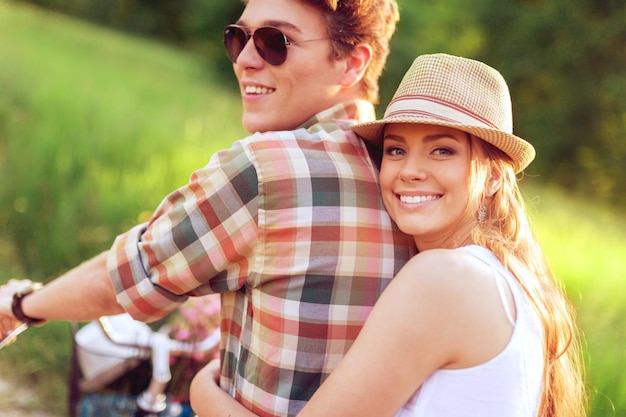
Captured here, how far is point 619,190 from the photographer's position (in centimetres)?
2228

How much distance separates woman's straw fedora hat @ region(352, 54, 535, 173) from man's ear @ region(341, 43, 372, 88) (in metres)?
0.34

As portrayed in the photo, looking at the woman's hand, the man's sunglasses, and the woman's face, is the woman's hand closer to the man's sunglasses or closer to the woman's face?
the woman's face

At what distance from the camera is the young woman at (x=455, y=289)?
1632 mm

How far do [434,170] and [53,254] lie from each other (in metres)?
3.43

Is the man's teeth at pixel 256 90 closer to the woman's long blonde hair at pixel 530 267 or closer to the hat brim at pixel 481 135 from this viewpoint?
the hat brim at pixel 481 135

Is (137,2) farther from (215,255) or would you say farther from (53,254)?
(215,255)

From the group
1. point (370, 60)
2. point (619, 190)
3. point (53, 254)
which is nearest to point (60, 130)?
point (53, 254)

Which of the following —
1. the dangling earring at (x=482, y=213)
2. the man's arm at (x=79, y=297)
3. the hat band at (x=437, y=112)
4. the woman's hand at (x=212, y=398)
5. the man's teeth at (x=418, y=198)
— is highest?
the hat band at (x=437, y=112)

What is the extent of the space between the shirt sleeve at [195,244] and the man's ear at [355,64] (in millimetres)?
609

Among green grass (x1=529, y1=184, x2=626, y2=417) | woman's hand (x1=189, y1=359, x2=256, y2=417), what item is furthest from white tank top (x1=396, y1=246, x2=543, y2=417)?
green grass (x1=529, y1=184, x2=626, y2=417)

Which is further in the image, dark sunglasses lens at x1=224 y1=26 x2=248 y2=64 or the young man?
dark sunglasses lens at x1=224 y1=26 x2=248 y2=64

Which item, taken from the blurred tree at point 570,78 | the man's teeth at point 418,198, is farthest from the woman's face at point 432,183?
the blurred tree at point 570,78

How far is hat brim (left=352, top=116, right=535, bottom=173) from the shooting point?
194cm

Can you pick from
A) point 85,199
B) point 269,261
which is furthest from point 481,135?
point 85,199
